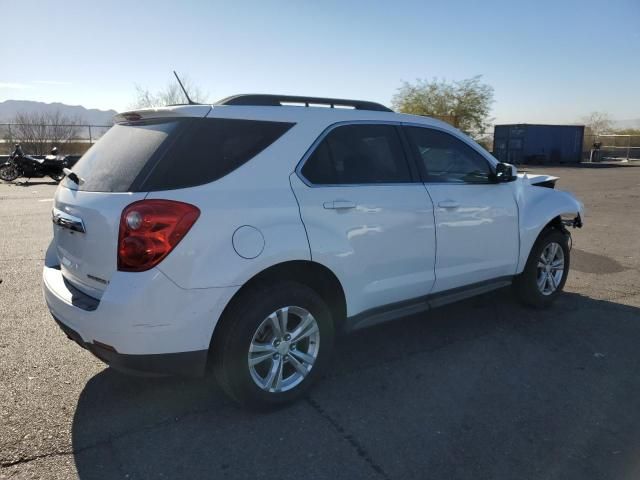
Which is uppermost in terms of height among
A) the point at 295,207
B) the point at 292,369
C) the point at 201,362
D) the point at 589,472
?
the point at 295,207

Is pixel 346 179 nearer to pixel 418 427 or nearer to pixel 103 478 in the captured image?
pixel 418 427

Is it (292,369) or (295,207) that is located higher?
(295,207)

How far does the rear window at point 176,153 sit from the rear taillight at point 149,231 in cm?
12

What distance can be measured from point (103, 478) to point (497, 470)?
197cm

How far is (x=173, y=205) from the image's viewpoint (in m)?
2.65

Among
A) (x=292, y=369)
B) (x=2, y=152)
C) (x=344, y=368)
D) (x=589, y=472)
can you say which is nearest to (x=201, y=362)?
(x=292, y=369)

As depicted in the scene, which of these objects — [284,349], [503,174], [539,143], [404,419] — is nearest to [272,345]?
[284,349]

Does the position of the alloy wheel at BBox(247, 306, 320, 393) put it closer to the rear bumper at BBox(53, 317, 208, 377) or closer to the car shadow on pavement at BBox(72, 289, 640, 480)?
the car shadow on pavement at BBox(72, 289, 640, 480)

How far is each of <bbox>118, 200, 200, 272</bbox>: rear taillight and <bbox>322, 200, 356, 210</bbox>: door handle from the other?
87cm

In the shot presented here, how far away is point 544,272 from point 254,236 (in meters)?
3.40

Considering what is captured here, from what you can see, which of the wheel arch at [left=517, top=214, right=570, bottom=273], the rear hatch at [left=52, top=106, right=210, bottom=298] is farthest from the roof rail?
the wheel arch at [left=517, top=214, right=570, bottom=273]

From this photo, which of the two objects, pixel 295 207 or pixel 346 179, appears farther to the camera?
pixel 346 179

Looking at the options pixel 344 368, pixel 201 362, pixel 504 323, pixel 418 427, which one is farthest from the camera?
pixel 504 323

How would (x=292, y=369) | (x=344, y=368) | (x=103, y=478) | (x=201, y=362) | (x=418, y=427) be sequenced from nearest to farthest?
(x=103, y=478), (x=201, y=362), (x=418, y=427), (x=292, y=369), (x=344, y=368)
